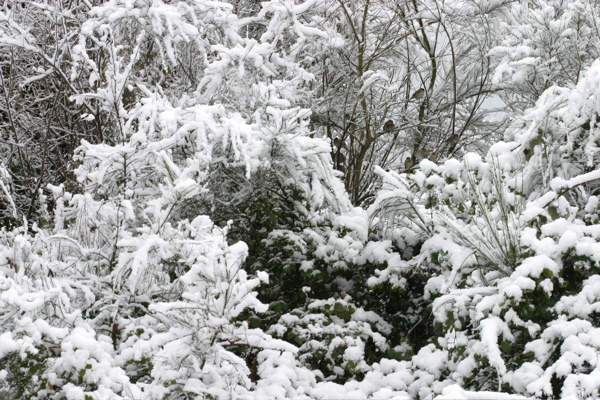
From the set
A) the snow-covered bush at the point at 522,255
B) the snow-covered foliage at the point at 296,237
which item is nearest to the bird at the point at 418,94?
the snow-covered foliage at the point at 296,237

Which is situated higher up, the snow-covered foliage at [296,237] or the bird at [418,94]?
the bird at [418,94]

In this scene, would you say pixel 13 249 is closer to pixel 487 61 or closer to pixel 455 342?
pixel 455 342

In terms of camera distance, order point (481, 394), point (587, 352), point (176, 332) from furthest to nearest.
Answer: point (176, 332)
point (587, 352)
point (481, 394)

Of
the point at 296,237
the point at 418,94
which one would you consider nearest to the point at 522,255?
the point at 296,237

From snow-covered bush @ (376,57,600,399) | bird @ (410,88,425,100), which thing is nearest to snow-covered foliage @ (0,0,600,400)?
snow-covered bush @ (376,57,600,399)

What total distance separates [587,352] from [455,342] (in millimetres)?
635

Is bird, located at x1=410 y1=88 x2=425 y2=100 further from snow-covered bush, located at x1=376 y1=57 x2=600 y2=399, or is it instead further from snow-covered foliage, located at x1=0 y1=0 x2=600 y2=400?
snow-covered bush, located at x1=376 y1=57 x2=600 y2=399

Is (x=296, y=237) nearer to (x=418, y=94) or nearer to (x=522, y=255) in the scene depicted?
(x=522, y=255)

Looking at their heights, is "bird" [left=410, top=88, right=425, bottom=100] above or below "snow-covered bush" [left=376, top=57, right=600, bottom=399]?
above

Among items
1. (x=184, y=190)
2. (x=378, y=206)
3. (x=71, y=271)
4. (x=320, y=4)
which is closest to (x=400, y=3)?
(x=320, y=4)

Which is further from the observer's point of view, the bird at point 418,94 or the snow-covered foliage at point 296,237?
the bird at point 418,94

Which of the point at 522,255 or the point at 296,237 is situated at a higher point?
the point at 522,255

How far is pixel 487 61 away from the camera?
6133 mm

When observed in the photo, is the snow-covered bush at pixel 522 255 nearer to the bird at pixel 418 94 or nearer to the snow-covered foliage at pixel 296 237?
the snow-covered foliage at pixel 296 237
